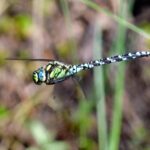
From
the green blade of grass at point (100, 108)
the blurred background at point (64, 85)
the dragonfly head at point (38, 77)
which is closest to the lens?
the dragonfly head at point (38, 77)

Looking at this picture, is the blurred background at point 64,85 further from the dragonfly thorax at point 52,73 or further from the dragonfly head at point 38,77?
the dragonfly head at point 38,77

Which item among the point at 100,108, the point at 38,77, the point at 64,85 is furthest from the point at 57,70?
the point at 64,85

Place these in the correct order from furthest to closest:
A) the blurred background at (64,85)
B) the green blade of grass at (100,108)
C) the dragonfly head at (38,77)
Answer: the blurred background at (64,85)
the green blade of grass at (100,108)
the dragonfly head at (38,77)

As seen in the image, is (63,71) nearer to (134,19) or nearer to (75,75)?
(75,75)

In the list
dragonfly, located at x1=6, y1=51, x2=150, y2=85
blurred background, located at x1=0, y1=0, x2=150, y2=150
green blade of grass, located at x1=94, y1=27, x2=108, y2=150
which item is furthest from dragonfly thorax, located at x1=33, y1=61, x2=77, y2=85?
blurred background, located at x1=0, y1=0, x2=150, y2=150

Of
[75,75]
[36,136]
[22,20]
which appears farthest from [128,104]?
[75,75]

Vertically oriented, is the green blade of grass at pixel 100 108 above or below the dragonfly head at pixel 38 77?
below

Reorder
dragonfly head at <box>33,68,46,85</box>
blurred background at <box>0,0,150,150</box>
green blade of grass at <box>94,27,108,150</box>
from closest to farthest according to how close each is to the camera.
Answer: dragonfly head at <box>33,68,46,85</box> → green blade of grass at <box>94,27,108,150</box> → blurred background at <box>0,0,150,150</box>

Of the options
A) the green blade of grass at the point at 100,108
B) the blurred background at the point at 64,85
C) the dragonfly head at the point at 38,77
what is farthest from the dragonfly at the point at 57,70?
the blurred background at the point at 64,85

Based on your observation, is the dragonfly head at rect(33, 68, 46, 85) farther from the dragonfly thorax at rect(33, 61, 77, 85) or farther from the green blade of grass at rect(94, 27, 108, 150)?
the green blade of grass at rect(94, 27, 108, 150)
